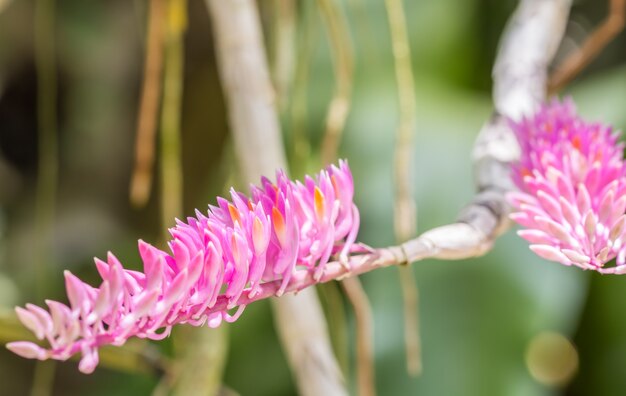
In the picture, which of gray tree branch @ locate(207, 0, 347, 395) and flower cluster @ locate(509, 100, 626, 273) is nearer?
flower cluster @ locate(509, 100, 626, 273)

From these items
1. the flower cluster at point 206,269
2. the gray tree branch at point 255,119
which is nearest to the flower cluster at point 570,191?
the flower cluster at point 206,269

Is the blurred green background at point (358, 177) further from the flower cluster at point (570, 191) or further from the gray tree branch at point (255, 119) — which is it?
the flower cluster at point (570, 191)

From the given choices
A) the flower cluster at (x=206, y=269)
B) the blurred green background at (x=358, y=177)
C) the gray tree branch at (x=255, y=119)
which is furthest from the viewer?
the blurred green background at (x=358, y=177)

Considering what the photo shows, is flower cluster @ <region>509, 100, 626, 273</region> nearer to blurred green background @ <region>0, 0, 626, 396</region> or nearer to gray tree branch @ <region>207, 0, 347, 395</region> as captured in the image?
gray tree branch @ <region>207, 0, 347, 395</region>

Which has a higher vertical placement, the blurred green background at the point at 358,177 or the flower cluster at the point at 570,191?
the blurred green background at the point at 358,177

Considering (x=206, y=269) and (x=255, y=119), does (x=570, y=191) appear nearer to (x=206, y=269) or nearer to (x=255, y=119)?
(x=206, y=269)

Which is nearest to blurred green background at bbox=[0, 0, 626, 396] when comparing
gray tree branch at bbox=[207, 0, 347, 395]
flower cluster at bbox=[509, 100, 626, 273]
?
gray tree branch at bbox=[207, 0, 347, 395]
